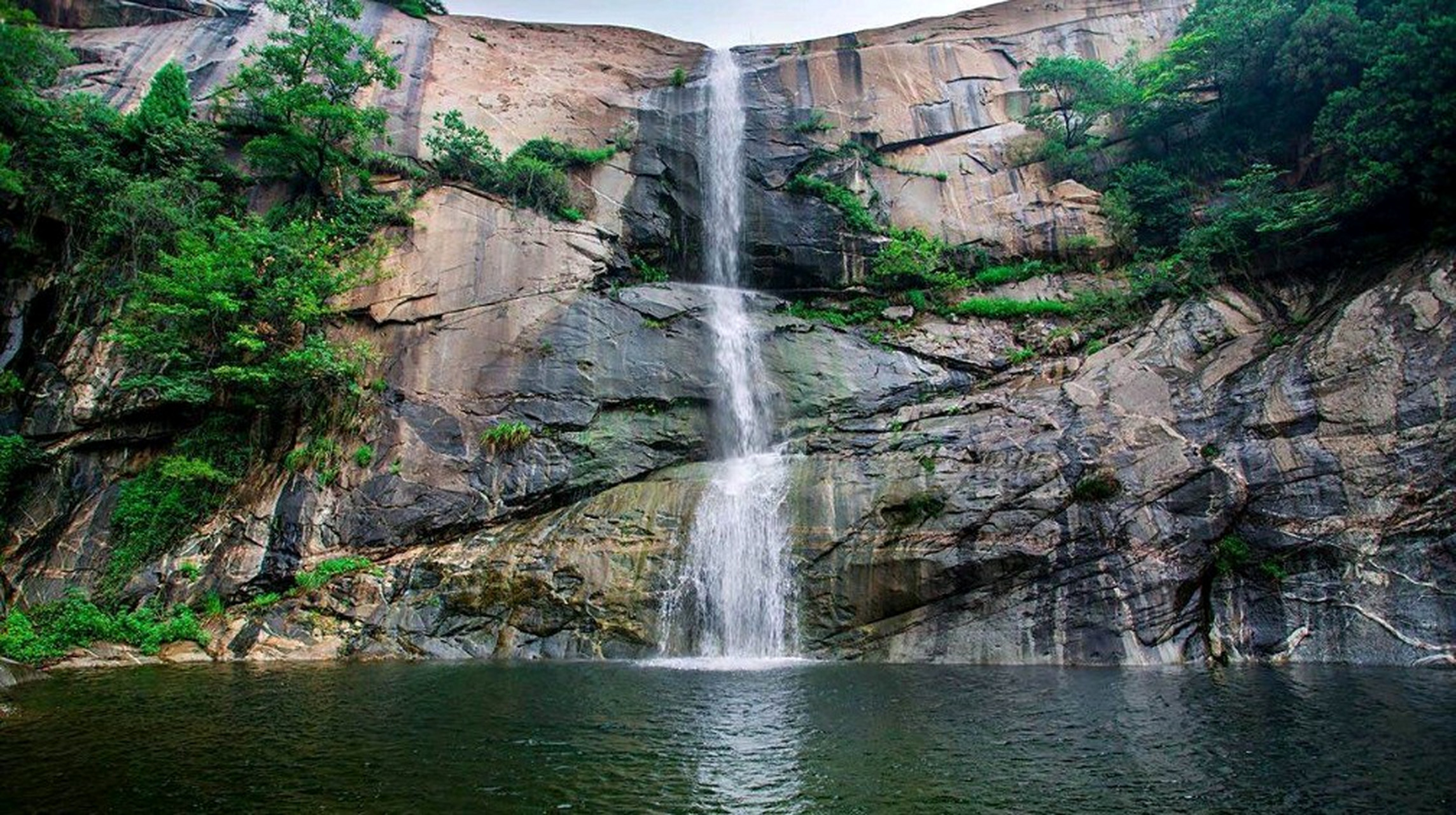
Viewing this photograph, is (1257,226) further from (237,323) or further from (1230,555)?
(237,323)

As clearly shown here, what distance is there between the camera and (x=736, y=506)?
16812 mm

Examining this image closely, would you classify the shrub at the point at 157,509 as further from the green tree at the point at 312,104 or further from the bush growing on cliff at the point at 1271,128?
the bush growing on cliff at the point at 1271,128

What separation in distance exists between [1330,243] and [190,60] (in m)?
33.3

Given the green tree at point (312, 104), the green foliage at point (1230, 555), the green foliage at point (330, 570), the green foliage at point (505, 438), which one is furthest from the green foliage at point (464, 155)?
the green foliage at point (1230, 555)

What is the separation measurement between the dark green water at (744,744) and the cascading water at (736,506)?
3522 mm

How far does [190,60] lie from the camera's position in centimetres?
2405

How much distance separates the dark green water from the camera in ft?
19.1

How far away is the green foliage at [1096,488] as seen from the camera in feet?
48.5

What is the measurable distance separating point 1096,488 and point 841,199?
13346mm

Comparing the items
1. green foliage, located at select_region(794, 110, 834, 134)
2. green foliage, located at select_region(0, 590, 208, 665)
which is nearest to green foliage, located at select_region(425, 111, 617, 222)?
green foliage, located at select_region(794, 110, 834, 134)

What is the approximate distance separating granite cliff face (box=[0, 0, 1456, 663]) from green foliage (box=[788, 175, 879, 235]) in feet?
1.61

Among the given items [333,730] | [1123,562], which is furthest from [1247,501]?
[333,730]

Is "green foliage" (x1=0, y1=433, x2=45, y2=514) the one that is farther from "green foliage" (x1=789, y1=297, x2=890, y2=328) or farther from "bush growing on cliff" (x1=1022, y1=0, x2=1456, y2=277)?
"bush growing on cliff" (x1=1022, y1=0, x2=1456, y2=277)

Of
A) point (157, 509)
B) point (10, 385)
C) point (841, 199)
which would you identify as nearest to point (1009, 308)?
point (841, 199)
